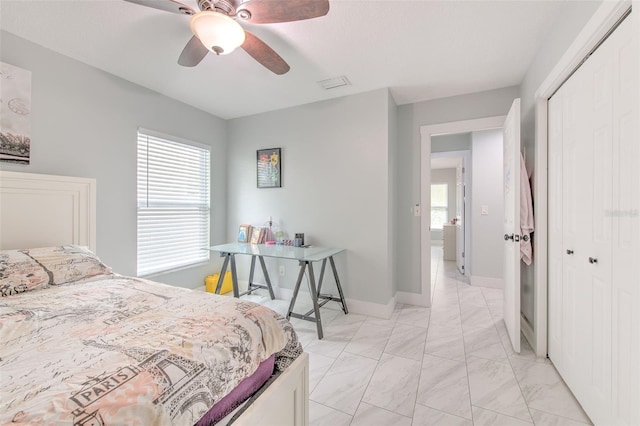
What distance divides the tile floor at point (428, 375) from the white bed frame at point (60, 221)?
40 cm

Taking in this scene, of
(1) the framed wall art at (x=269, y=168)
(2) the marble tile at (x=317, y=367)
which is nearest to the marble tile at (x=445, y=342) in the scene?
(2) the marble tile at (x=317, y=367)

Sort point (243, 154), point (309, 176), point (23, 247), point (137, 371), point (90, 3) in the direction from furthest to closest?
point (243, 154) < point (309, 176) < point (23, 247) < point (90, 3) < point (137, 371)

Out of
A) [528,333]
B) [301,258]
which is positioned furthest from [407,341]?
[301,258]

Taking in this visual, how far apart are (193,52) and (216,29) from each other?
48cm

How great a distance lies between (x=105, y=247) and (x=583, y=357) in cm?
374

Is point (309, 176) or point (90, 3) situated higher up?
point (90, 3)

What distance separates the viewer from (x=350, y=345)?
2.30 metres

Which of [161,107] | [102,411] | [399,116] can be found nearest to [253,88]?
[161,107]

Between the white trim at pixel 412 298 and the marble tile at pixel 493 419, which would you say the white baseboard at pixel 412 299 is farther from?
the marble tile at pixel 493 419

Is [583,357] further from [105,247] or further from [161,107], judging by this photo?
[161,107]

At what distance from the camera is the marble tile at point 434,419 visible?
146 centimetres

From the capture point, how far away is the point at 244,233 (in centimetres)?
360

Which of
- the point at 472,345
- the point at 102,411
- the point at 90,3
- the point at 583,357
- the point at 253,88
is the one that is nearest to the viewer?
the point at 102,411

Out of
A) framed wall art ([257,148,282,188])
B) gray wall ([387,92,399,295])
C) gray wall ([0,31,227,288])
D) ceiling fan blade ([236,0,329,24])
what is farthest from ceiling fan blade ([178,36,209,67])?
gray wall ([387,92,399,295])
